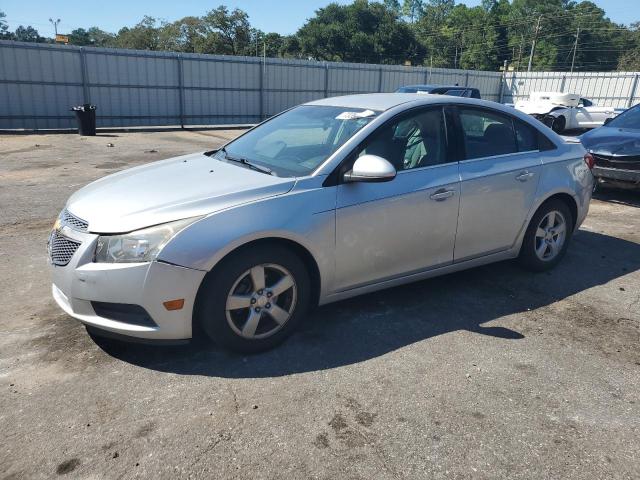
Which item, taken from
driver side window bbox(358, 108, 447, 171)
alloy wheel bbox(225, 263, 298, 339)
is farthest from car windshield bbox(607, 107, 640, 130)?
alloy wheel bbox(225, 263, 298, 339)

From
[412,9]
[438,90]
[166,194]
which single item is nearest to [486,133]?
[166,194]

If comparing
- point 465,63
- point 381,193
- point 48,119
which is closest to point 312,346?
point 381,193

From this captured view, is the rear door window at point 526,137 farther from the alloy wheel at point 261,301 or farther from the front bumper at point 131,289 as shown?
the front bumper at point 131,289

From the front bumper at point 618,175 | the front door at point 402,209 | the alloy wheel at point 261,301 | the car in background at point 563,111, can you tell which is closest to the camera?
the alloy wheel at point 261,301

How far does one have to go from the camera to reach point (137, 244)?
3.02 meters

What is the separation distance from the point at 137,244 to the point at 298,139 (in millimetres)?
1636

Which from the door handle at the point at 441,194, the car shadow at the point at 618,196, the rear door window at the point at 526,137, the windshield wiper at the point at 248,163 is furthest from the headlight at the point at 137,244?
the car shadow at the point at 618,196

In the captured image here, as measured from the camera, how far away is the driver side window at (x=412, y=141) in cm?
382

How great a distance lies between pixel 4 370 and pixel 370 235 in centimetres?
247

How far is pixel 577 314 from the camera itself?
13.8 feet

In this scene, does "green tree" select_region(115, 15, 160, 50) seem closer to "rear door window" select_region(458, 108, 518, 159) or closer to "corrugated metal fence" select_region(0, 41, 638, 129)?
"corrugated metal fence" select_region(0, 41, 638, 129)

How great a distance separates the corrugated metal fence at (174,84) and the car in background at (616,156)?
54.6 feet

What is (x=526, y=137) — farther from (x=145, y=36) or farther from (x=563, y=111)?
(x=145, y=36)

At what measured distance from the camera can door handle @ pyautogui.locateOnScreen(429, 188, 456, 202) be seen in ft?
13.0
